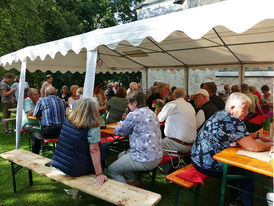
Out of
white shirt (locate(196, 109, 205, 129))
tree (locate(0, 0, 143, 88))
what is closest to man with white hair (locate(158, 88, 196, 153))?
white shirt (locate(196, 109, 205, 129))

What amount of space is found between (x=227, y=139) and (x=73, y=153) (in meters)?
1.61

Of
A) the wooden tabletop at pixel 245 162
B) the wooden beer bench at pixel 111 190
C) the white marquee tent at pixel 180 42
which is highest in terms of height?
the white marquee tent at pixel 180 42

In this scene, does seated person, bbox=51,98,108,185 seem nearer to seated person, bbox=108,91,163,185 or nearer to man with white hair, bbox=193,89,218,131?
seated person, bbox=108,91,163,185

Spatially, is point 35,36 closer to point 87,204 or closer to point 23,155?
point 23,155

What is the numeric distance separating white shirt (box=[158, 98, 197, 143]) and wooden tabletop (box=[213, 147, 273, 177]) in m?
1.03

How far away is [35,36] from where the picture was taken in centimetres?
1092

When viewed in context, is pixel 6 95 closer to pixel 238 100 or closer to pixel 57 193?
pixel 57 193

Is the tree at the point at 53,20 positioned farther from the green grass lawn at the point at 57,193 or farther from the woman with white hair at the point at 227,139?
the woman with white hair at the point at 227,139

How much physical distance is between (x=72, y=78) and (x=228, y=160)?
530 inches

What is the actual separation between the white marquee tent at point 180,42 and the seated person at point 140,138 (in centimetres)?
86

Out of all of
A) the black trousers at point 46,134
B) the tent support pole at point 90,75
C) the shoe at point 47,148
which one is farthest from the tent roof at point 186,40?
the shoe at point 47,148

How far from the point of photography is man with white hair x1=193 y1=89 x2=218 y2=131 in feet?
11.8

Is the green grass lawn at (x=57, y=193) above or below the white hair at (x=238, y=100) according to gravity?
below

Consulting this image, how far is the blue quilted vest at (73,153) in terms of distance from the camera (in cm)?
222
